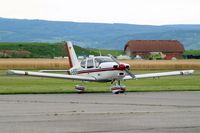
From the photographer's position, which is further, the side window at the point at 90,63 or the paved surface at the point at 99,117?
the side window at the point at 90,63

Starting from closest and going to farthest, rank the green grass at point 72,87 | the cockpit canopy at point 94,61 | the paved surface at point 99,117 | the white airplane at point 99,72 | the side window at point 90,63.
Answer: the paved surface at point 99,117 < the green grass at point 72,87 < the white airplane at point 99,72 < the cockpit canopy at point 94,61 < the side window at point 90,63

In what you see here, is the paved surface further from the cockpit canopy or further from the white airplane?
the cockpit canopy

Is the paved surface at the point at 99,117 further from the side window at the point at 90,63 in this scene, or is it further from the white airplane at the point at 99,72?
the side window at the point at 90,63

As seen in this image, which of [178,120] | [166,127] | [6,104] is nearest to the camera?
[166,127]

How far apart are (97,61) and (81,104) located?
11.0 m

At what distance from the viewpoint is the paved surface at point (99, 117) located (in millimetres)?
14523

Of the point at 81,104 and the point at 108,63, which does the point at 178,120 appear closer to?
the point at 81,104

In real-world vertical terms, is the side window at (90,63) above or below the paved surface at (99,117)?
above

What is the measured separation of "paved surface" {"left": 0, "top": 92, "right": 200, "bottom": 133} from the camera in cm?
1452

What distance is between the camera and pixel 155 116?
1778cm

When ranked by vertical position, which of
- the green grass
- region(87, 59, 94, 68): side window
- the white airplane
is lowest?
the green grass

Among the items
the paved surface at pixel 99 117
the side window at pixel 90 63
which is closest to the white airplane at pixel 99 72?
the side window at pixel 90 63

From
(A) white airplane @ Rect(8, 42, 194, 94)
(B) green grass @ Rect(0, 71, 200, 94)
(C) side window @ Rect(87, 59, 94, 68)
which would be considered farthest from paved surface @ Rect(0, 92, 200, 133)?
(C) side window @ Rect(87, 59, 94, 68)

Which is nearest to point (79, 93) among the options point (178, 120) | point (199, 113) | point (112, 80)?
point (112, 80)
